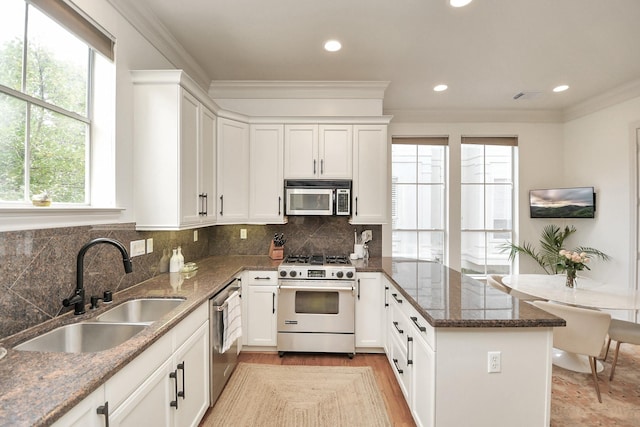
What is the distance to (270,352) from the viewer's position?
310 cm

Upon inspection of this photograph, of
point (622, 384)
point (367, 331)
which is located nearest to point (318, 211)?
point (367, 331)

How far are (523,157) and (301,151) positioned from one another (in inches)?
132

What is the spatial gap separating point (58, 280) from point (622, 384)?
14.1 ft

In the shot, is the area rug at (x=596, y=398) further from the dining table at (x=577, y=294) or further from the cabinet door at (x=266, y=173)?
the cabinet door at (x=266, y=173)

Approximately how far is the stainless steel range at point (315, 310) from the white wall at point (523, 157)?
85.5 inches

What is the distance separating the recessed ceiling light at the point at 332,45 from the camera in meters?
2.60

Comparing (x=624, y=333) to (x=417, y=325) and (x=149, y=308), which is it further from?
(x=149, y=308)

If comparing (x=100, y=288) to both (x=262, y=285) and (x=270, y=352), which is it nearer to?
(x=262, y=285)

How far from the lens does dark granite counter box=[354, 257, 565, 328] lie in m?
1.56

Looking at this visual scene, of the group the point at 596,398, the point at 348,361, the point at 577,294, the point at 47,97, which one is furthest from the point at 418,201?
the point at 47,97

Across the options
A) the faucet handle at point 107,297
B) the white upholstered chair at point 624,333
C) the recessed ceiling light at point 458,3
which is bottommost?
the white upholstered chair at point 624,333

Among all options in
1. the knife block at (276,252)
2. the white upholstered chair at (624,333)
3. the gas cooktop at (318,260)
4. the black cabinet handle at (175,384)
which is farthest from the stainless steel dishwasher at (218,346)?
the white upholstered chair at (624,333)

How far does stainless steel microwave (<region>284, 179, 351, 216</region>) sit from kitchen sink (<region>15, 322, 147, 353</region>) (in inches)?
79.2

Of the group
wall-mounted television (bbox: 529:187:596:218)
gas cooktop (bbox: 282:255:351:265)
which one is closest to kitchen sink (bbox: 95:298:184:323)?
gas cooktop (bbox: 282:255:351:265)
